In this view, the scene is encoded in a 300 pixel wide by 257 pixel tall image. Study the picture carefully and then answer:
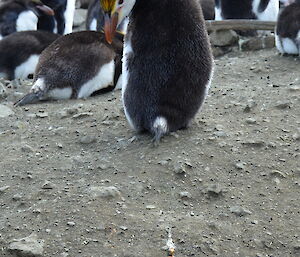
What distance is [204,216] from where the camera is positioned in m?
3.32

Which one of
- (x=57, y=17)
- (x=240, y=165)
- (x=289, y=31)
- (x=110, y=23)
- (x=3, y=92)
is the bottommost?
(x=3, y=92)

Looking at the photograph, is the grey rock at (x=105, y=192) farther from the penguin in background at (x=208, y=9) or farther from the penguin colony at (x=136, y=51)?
the penguin in background at (x=208, y=9)

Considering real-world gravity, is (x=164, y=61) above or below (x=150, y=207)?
above

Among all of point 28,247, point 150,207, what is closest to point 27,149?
point 150,207

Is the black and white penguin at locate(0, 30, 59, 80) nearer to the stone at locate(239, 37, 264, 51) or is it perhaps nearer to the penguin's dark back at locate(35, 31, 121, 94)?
the penguin's dark back at locate(35, 31, 121, 94)

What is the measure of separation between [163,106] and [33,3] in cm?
370

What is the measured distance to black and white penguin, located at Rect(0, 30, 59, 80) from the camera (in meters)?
6.24

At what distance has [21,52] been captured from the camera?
624cm

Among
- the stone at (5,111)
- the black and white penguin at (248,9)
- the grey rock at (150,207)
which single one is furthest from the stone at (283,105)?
the black and white penguin at (248,9)

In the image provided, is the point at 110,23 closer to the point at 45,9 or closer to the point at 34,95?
the point at 34,95

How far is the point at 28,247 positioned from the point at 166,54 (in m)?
1.38

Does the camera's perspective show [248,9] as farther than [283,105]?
Yes

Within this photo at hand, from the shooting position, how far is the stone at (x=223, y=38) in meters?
6.60

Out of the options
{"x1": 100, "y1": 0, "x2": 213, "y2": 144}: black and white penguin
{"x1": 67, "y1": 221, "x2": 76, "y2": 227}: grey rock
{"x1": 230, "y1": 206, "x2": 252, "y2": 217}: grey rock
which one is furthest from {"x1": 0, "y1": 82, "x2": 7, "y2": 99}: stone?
{"x1": 230, "y1": 206, "x2": 252, "y2": 217}: grey rock
